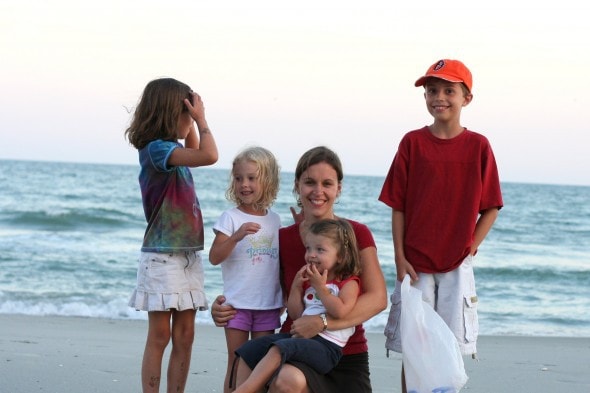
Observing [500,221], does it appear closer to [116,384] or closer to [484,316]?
[484,316]

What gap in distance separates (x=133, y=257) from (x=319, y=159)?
10.8 meters

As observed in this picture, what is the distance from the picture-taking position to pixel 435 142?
12.7 feet

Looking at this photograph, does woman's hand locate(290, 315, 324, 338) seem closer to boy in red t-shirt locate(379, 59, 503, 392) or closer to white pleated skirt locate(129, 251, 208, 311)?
boy in red t-shirt locate(379, 59, 503, 392)

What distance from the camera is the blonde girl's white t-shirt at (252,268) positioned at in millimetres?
3791

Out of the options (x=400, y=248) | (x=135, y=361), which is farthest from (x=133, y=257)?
(x=400, y=248)

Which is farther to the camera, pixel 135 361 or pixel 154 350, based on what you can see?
pixel 135 361

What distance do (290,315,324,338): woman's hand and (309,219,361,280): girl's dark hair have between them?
0.73 feet

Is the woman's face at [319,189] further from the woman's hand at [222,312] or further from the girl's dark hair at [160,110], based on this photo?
the girl's dark hair at [160,110]

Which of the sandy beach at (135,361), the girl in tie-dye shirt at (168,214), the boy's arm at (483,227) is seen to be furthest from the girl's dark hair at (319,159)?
the sandy beach at (135,361)

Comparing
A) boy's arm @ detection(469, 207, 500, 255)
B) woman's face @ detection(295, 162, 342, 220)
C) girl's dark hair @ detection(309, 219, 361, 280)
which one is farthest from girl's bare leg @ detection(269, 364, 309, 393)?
boy's arm @ detection(469, 207, 500, 255)

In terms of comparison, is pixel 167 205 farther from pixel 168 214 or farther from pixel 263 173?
pixel 263 173

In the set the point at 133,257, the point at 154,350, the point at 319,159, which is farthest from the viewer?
the point at 133,257

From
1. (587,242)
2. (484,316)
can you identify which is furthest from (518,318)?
(587,242)

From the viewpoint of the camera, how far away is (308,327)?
3432 millimetres
